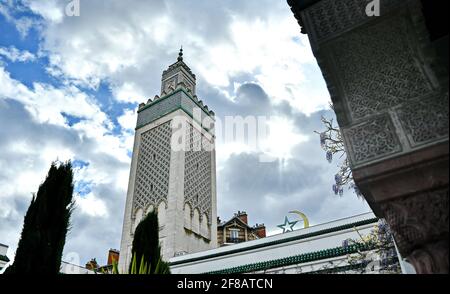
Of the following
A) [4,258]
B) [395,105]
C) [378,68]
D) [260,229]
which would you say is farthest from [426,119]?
[260,229]

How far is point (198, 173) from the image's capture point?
14000 mm

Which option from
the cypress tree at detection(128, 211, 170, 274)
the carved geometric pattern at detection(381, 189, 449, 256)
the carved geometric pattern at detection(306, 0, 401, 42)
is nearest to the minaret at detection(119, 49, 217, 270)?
the cypress tree at detection(128, 211, 170, 274)

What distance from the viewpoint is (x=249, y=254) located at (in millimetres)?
8109

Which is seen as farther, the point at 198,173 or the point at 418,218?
the point at 198,173

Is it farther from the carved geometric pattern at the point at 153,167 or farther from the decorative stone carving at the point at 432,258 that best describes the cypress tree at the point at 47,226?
the carved geometric pattern at the point at 153,167

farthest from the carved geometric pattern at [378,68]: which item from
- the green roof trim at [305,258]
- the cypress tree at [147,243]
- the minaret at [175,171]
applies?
the minaret at [175,171]

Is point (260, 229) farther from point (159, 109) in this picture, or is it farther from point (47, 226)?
point (47, 226)

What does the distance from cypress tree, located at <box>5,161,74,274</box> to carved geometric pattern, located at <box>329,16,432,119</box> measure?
335 centimetres

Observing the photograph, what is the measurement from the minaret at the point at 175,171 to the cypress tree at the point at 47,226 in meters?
7.34

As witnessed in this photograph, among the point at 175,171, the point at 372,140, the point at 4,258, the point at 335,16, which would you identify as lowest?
the point at 372,140

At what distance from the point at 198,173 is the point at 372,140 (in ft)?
40.6

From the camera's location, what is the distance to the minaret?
12.1 meters

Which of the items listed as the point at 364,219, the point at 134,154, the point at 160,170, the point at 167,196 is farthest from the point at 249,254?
the point at 134,154

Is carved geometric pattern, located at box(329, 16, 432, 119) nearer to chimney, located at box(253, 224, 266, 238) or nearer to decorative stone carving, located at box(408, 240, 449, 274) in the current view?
decorative stone carving, located at box(408, 240, 449, 274)
